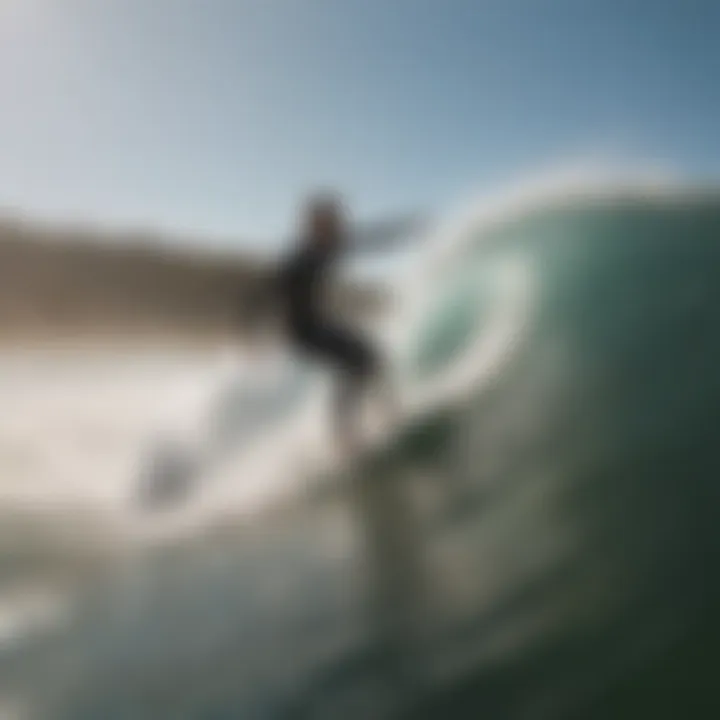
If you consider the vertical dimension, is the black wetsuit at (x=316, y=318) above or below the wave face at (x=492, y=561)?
above

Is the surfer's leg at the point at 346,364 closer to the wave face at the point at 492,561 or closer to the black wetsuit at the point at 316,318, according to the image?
the black wetsuit at the point at 316,318

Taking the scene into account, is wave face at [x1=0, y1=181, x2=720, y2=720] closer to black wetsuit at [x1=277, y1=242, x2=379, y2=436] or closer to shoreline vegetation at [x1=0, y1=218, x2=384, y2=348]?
black wetsuit at [x1=277, y1=242, x2=379, y2=436]

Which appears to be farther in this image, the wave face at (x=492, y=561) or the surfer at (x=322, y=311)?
the surfer at (x=322, y=311)

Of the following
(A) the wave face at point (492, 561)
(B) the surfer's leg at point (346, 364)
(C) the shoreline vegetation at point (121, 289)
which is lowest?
(A) the wave face at point (492, 561)

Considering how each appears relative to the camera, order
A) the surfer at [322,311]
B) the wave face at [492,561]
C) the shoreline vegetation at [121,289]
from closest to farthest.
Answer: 1. the wave face at [492,561]
2. the surfer at [322,311]
3. the shoreline vegetation at [121,289]

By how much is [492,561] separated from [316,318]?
0.85m

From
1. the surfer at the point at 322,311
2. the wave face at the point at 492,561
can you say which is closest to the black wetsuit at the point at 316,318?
the surfer at the point at 322,311

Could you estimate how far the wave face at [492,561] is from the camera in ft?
6.62

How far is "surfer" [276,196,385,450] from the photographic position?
265 cm

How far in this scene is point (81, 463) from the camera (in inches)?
117

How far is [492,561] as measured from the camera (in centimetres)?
232

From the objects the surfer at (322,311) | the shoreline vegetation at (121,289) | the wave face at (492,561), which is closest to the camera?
the wave face at (492,561)

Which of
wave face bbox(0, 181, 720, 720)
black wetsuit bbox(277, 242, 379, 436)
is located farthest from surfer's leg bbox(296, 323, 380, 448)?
wave face bbox(0, 181, 720, 720)

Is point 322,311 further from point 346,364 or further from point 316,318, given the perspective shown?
point 346,364
